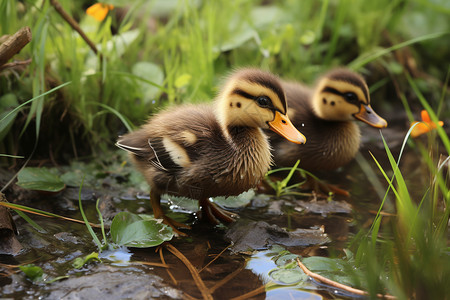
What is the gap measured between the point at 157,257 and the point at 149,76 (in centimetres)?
209

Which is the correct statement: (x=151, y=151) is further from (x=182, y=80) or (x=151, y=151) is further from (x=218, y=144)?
(x=182, y=80)

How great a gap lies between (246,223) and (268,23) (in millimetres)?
3270

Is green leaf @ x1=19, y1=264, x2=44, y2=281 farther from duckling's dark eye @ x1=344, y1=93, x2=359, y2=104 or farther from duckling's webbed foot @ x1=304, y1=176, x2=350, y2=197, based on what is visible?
duckling's dark eye @ x1=344, y1=93, x2=359, y2=104

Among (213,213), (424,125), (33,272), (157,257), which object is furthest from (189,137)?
(424,125)

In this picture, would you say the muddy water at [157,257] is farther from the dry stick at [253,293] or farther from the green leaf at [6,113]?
the green leaf at [6,113]

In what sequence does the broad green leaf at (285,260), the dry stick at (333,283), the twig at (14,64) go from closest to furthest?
the dry stick at (333,283)
the broad green leaf at (285,260)
the twig at (14,64)

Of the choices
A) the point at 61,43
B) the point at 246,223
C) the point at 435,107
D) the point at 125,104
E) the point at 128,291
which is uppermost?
the point at 61,43

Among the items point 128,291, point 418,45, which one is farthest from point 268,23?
point 128,291

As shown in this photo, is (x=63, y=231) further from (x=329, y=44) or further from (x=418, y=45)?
(x=418, y=45)

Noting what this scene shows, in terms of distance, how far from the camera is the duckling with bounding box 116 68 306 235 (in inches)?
132

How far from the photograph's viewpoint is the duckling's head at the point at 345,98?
4285mm

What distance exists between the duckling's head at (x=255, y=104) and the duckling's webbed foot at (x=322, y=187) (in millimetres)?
941

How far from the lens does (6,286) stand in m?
2.59

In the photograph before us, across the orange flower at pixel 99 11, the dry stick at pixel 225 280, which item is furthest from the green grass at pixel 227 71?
the dry stick at pixel 225 280
